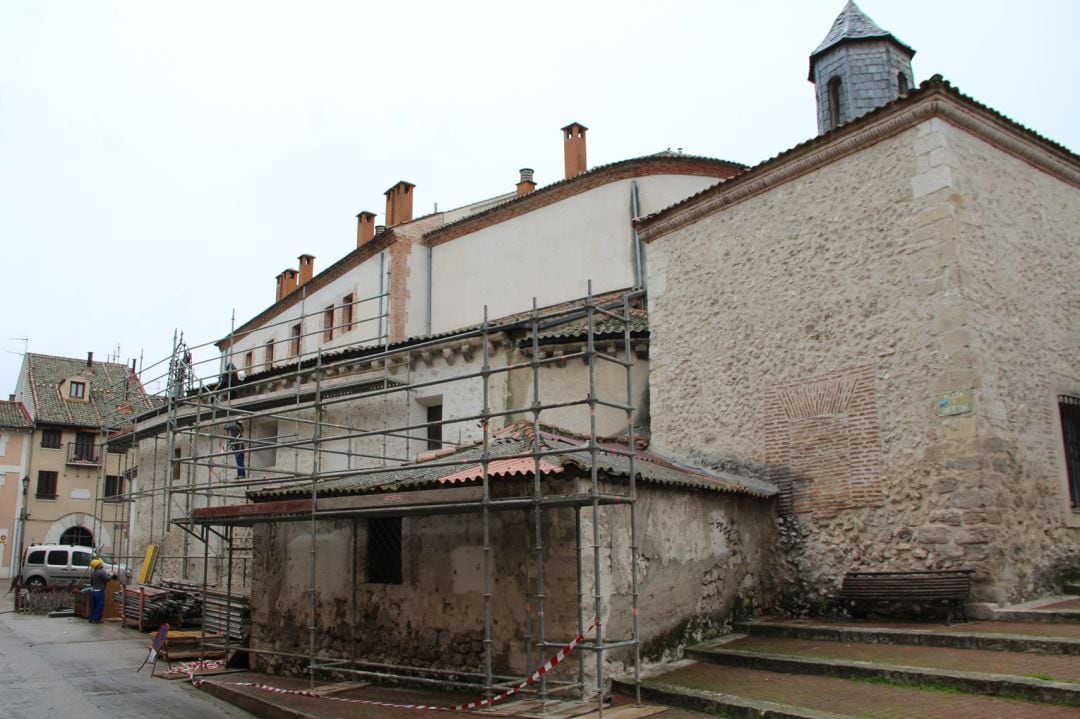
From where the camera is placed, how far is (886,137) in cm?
1073

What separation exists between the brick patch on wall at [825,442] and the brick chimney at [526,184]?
13734 millimetres

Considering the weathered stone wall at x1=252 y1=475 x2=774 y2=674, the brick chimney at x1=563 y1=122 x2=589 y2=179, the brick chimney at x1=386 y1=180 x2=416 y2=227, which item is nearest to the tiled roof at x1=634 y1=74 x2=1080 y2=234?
the weathered stone wall at x1=252 y1=475 x2=774 y2=674

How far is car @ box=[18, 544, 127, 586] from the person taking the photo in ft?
84.0

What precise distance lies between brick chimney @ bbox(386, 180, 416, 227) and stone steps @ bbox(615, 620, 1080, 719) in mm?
17947

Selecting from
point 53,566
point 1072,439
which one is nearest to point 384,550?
point 1072,439

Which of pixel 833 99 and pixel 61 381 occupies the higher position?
pixel 833 99

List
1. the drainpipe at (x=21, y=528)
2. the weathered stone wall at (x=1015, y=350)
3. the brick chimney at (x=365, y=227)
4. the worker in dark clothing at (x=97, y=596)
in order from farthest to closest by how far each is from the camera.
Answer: the drainpipe at (x=21, y=528) → the brick chimney at (x=365, y=227) → the worker in dark clothing at (x=97, y=596) → the weathered stone wall at (x=1015, y=350)

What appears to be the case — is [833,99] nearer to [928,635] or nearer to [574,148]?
[574,148]

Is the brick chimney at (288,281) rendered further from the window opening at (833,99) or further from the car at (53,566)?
the window opening at (833,99)

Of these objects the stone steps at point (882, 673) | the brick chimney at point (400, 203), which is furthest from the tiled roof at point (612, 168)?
the stone steps at point (882, 673)

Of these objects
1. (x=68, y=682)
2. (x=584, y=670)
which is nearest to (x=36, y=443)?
(x=68, y=682)

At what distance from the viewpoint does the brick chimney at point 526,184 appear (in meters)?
24.0

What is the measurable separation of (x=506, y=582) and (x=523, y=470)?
4.08 feet

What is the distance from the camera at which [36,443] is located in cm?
3584
